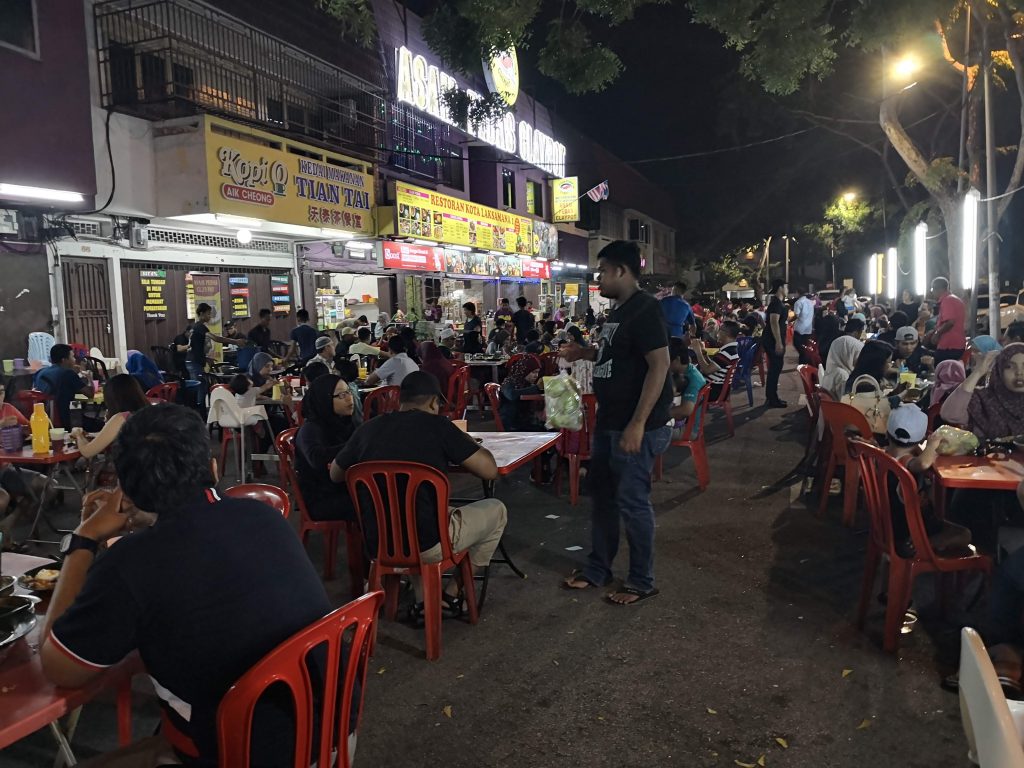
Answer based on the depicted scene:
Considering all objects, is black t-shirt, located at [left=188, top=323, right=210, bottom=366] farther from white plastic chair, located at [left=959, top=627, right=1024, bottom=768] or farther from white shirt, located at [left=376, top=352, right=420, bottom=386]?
white plastic chair, located at [left=959, top=627, right=1024, bottom=768]

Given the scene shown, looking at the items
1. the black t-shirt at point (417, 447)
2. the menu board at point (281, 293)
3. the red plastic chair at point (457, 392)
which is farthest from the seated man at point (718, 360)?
the menu board at point (281, 293)

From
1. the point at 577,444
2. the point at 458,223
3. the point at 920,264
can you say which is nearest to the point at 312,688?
the point at 577,444

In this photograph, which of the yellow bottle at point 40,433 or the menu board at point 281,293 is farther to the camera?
the menu board at point 281,293

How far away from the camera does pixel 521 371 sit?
28.1 ft

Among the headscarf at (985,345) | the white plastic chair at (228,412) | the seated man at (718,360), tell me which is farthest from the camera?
the seated man at (718,360)

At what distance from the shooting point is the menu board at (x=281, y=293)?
1562cm

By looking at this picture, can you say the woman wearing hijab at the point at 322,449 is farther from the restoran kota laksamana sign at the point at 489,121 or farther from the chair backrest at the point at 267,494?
the restoran kota laksamana sign at the point at 489,121

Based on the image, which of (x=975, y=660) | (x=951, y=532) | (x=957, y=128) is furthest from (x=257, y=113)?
(x=957, y=128)

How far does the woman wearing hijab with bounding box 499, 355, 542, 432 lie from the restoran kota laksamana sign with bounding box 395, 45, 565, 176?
177 inches

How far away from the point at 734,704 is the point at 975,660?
7.17 ft

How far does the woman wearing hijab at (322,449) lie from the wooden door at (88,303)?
7.99 metres

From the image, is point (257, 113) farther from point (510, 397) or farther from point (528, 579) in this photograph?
point (528, 579)

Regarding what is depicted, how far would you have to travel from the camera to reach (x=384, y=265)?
16656 millimetres

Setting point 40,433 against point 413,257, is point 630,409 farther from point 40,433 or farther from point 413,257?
point 413,257
